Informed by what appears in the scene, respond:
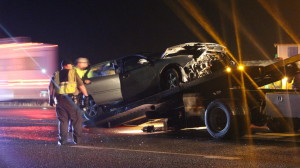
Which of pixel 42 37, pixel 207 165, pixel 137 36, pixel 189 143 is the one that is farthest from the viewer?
pixel 42 37

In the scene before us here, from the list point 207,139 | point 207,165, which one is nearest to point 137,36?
point 207,139

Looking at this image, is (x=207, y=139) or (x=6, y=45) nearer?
(x=207, y=139)

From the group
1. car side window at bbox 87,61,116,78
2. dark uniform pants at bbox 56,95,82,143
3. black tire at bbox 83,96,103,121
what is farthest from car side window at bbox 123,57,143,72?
dark uniform pants at bbox 56,95,82,143

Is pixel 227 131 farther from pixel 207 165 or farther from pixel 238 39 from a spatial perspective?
pixel 238 39

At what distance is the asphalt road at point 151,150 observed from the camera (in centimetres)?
684

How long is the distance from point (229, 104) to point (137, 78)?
315 cm

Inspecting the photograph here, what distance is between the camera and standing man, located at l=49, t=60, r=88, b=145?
9109 mm

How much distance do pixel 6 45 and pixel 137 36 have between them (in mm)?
→ 22433

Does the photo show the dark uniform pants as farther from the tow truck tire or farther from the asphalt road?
the tow truck tire

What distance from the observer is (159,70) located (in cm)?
1138

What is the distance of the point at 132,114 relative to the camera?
10.5 m

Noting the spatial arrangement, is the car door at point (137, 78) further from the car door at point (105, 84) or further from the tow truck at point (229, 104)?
the tow truck at point (229, 104)

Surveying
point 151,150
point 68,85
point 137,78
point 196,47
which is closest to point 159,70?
point 137,78

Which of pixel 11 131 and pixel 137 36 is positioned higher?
pixel 137 36
